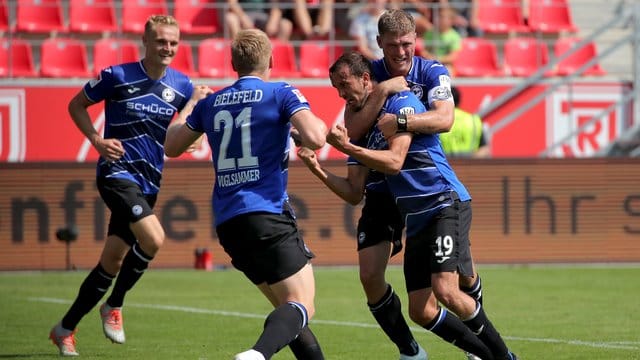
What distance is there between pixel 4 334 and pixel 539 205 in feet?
29.0

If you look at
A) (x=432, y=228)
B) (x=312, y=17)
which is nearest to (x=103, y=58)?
(x=312, y=17)

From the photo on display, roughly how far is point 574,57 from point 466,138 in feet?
18.3

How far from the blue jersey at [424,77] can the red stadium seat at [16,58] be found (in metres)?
13.1

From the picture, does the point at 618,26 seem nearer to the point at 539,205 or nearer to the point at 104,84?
the point at 539,205

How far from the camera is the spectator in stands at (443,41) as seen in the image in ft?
69.7

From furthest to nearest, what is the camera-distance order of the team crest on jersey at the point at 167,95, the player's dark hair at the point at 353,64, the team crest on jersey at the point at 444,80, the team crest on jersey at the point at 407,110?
the team crest on jersey at the point at 167,95, the team crest on jersey at the point at 444,80, the player's dark hair at the point at 353,64, the team crest on jersey at the point at 407,110

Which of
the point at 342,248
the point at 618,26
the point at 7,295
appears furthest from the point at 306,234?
the point at 618,26

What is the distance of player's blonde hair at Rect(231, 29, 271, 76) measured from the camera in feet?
22.6

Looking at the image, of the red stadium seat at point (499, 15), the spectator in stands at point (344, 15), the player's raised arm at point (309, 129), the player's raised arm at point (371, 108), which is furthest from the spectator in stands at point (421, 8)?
the player's raised arm at point (309, 129)

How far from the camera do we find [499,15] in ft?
74.4

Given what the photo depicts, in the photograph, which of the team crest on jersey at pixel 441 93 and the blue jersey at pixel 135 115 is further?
the blue jersey at pixel 135 115

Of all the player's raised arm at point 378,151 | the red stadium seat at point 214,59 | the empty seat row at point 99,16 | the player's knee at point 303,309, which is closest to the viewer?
the player's knee at point 303,309

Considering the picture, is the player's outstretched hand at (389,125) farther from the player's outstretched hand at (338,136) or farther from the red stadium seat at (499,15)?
the red stadium seat at (499,15)

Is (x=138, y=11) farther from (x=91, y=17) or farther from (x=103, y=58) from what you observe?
(x=103, y=58)
